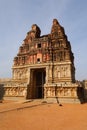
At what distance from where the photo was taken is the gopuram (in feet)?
92.6

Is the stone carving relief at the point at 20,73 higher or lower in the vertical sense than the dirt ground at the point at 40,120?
higher

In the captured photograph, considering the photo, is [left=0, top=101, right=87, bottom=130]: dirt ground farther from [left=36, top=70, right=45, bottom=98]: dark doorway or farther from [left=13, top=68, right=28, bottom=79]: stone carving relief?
[left=36, top=70, right=45, bottom=98]: dark doorway

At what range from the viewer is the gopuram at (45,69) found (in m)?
28.2

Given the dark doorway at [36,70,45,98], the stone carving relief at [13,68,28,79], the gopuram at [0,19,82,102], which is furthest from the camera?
the dark doorway at [36,70,45,98]

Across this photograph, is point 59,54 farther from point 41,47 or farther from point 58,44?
point 41,47

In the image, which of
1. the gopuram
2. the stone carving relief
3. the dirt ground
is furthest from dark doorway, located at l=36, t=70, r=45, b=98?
the dirt ground

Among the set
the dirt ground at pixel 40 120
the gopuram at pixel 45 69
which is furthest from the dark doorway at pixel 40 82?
the dirt ground at pixel 40 120

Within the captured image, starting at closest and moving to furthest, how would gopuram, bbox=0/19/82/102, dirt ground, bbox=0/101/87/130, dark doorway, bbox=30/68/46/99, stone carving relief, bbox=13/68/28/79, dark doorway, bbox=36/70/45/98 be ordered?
1. dirt ground, bbox=0/101/87/130
2. gopuram, bbox=0/19/82/102
3. dark doorway, bbox=30/68/46/99
4. stone carving relief, bbox=13/68/28/79
5. dark doorway, bbox=36/70/45/98

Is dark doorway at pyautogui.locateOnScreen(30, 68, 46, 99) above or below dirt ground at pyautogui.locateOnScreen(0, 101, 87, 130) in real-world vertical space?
above

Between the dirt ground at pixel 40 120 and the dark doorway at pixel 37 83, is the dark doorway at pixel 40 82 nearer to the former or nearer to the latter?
the dark doorway at pixel 37 83

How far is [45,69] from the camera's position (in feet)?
112

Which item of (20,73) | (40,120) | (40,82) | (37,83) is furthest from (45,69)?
(40,120)

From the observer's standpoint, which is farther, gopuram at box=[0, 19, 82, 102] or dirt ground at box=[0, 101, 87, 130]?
gopuram at box=[0, 19, 82, 102]

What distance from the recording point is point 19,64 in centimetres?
3656
